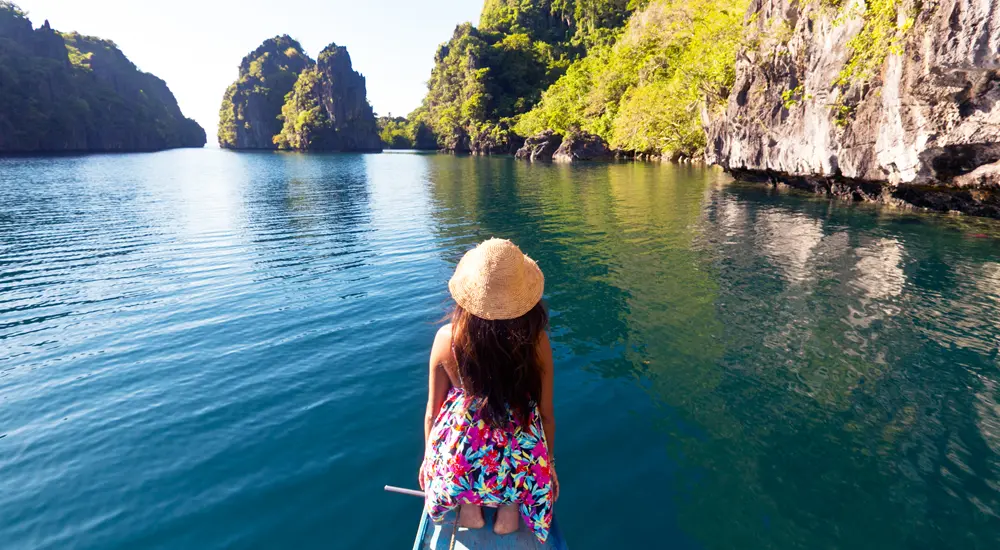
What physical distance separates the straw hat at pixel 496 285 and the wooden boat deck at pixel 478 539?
1628mm

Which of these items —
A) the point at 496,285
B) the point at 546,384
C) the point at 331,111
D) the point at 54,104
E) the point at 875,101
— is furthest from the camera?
the point at 331,111

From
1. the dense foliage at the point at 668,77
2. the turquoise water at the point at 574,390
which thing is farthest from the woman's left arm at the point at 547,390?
the dense foliage at the point at 668,77

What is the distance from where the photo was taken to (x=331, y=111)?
528ft

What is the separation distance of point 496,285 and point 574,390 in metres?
5.56

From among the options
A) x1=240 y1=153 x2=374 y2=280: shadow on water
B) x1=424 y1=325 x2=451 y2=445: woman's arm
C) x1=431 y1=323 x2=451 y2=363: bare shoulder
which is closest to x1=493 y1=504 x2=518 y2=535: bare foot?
x1=424 y1=325 x2=451 y2=445: woman's arm

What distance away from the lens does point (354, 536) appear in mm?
5137

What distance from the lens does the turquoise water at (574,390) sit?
17.6ft

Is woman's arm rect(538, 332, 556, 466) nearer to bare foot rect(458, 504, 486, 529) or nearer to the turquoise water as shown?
bare foot rect(458, 504, 486, 529)

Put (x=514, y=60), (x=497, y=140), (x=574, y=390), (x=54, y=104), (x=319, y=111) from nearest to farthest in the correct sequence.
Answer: (x=574, y=390) → (x=497, y=140) → (x=54, y=104) → (x=514, y=60) → (x=319, y=111)

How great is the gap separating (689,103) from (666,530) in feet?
154

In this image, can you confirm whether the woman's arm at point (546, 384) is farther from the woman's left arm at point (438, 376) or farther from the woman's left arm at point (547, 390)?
the woman's left arm at point (438, 376)

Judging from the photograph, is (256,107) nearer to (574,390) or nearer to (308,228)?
(308,228)

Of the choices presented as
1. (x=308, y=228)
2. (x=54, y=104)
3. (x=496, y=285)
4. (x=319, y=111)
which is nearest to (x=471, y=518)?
(x=496, y=285)

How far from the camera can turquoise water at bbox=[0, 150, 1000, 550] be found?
5359 millimetres
